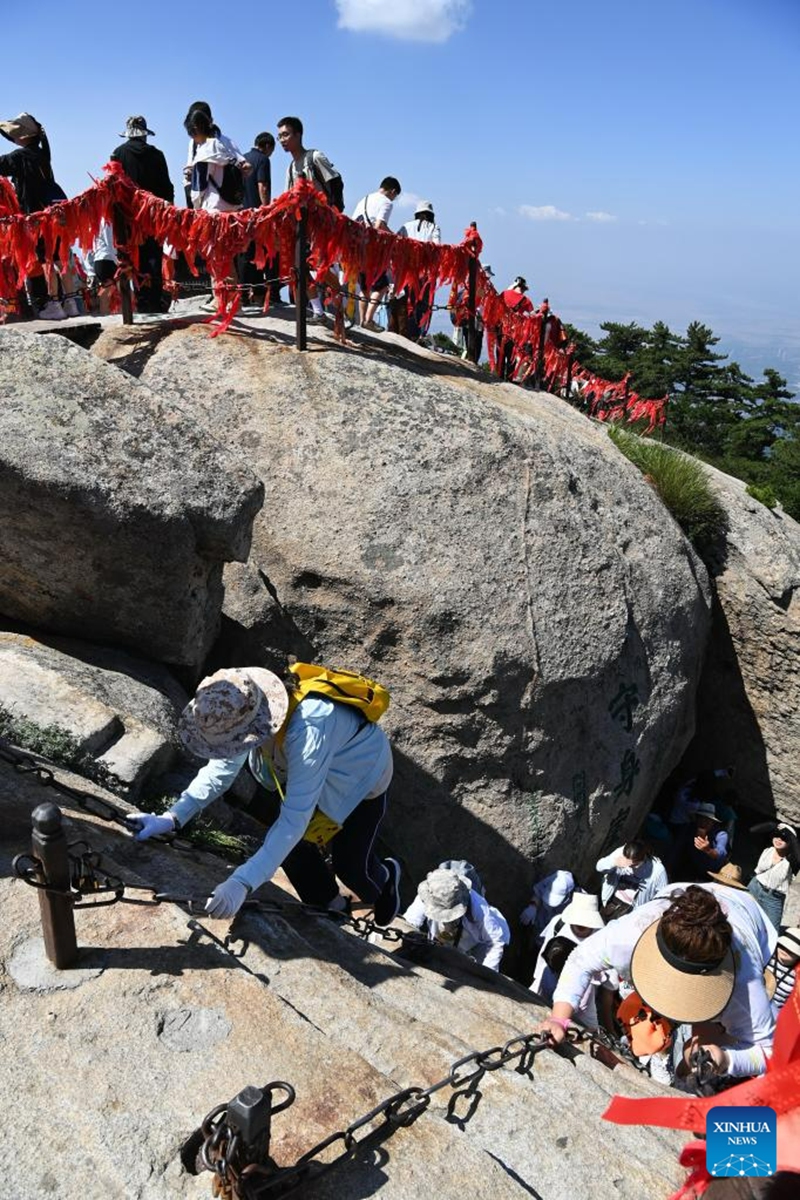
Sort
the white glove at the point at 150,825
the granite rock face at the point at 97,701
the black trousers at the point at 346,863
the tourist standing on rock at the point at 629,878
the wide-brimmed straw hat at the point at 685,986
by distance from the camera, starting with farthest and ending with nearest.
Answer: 1. the tourist standing on rock at the point at 629,878
2. the granite rock face at the point at 97,701
3. the black trousers at the point at 346,863
4. the white glove at the point at 150,825
5. the wide-brimmed straw hat at the point at 685,986

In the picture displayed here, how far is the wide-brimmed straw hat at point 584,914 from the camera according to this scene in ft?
21.2

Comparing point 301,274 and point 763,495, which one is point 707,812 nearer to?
point 763,495

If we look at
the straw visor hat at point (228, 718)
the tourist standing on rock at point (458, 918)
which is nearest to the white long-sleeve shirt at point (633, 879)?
the tourist standing on rock at point (458, 918)

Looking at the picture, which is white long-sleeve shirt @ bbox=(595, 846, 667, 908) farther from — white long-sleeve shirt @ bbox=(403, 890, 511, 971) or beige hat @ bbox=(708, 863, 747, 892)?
beige hat @ bbox=(708, 863, 747, 892)

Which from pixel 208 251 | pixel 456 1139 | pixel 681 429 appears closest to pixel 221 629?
pixel 208 251

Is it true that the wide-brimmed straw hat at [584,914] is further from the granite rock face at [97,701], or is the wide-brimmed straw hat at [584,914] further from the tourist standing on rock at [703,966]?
the granite rock face at [97,701]

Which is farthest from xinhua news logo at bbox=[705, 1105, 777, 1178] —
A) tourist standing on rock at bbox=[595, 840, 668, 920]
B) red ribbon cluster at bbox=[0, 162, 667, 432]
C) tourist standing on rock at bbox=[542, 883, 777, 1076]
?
red ribbon cluster at bbox=[0, 162, 667, 432]

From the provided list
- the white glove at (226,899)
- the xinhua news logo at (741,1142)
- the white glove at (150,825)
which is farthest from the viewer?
the white glove at (150,825)

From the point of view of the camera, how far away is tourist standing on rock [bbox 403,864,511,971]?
6328 millimetres

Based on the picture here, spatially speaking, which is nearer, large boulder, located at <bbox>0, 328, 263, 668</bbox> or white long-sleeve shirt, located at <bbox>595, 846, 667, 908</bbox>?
large boulder, located at <bbox>0, 328, 263, 668</bbox>

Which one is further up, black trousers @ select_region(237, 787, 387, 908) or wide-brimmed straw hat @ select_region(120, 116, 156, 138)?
wide-brimmed straw hat @ select_region(120, 116, 156, 138)

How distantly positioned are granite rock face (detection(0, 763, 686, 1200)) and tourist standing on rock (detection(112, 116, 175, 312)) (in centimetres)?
687

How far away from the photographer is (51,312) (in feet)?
33.0

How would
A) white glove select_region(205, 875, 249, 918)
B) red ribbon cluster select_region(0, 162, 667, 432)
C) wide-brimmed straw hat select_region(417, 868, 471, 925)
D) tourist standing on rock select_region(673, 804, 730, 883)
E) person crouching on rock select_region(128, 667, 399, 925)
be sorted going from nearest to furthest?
white glove select_region(205, 875, 249, 918) → person crouching on rock select_region(128, 667, 399, 925) → wide-brimmed straw hat select_region(417, 868, 471, 925) → red ribbon cluster select_region(0, 162, 667, 432) → tourist standing on rock select_region(673, 804, 730, 883)
